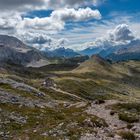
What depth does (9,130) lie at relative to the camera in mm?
37469

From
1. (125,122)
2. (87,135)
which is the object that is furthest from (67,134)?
(125,122)

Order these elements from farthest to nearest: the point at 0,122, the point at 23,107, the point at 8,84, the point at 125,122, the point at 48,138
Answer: the point at 8,84 < the point at 23,107 < the point at 125,122 < the point at 0,122 < the point at 48,138

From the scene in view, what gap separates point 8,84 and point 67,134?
6495cm

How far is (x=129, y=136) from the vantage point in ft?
115

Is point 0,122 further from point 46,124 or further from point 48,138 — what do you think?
point 48,138

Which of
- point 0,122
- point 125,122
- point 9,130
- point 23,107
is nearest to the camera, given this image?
point 9,130

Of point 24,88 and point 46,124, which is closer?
point 46,124

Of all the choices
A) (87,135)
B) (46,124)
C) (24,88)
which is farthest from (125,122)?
(24,88)

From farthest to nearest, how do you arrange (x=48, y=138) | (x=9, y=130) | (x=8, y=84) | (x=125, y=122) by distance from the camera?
(x=8, y=84)
(x=125, y=122)
(x=9, y=130)
(x=48, y=138)

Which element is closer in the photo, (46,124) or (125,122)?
(46,124)

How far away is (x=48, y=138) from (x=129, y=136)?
28.7ft

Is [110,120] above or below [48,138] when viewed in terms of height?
below

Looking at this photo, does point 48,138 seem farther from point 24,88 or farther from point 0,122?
point 24,88

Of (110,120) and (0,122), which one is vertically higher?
(0,122)
